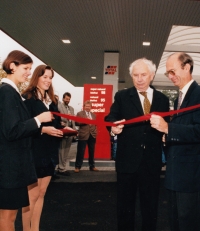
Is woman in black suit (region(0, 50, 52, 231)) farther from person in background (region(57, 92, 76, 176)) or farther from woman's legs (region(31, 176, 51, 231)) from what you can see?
person in background (region(57, 92, 76, 176))

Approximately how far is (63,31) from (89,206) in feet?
23.7

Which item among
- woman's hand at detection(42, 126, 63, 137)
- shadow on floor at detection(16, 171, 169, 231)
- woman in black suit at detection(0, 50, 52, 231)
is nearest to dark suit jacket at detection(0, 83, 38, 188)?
woman in black suit at detection(0, 50, 52, 231)

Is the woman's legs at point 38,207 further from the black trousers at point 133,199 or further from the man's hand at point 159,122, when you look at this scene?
the man's hand at point 159,122

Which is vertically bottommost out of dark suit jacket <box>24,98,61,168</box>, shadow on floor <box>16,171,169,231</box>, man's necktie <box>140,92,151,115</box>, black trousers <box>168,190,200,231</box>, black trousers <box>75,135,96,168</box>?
shadow on floor <box>16,171,169,231</box>

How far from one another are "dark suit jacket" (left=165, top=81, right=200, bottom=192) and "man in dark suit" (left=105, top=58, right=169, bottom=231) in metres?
0.49

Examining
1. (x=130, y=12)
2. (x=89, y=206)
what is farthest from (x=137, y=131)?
(x=130, y=12)

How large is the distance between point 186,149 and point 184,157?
60 millimetres

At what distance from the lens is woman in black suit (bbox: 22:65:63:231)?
2.81 metres

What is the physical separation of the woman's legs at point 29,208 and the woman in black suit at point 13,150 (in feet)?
2.21

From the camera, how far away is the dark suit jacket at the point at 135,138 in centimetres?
263

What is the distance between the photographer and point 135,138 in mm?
2658

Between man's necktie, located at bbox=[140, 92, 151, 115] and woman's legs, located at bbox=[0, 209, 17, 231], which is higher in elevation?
man's necktie, located at bbox=[140, 92, 151, 115]

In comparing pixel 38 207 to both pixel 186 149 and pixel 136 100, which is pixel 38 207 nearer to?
pixel 136 100

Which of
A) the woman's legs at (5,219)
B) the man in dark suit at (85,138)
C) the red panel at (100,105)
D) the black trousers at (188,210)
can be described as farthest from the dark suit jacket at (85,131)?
the black trousers at (188,210)
